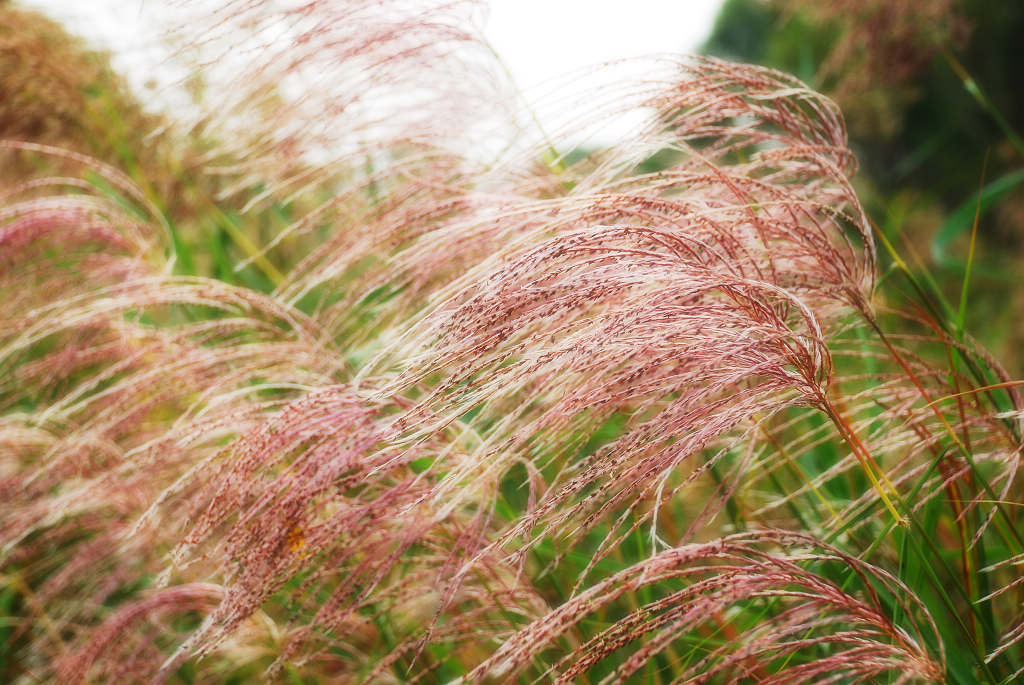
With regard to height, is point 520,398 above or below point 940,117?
above

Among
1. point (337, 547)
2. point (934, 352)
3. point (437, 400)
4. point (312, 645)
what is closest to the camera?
point (437, 400)

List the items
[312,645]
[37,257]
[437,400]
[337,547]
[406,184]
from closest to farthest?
[437,400] → [337,547] → [406,184] → [312,645] → [37,257]

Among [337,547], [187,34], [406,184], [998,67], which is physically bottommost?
[998,67]

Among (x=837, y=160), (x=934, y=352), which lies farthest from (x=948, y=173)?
(x=837, y=160)

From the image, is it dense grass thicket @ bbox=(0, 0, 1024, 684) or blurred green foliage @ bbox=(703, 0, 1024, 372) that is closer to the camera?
dense grass thicket @ bbox=(0, 0, 1024, 684)

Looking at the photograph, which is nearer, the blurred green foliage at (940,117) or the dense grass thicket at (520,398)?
the dense grass thicket at (520,398)

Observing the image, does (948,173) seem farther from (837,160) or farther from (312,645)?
(312,645)

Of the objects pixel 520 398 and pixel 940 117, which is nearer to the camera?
pixel 520 398

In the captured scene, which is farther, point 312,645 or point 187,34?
point 312,645
